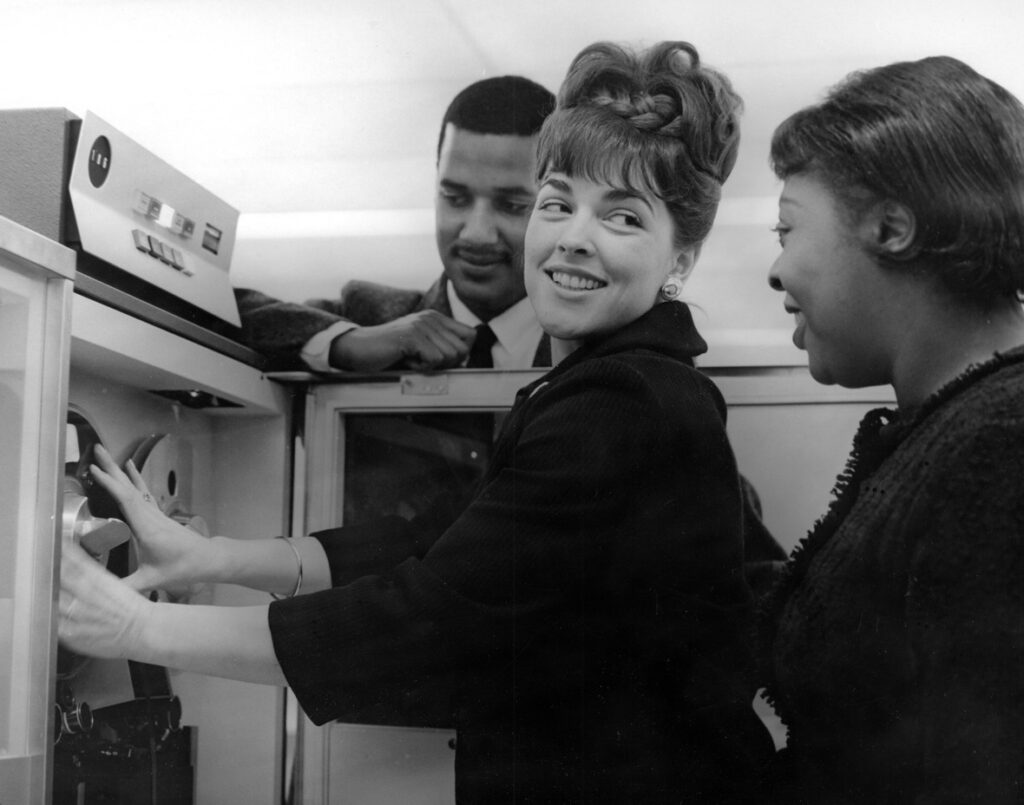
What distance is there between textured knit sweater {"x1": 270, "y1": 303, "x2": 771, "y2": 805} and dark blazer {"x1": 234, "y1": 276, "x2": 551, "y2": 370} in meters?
0.28

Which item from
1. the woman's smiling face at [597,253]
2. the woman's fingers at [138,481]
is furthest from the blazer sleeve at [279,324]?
the woman's smiling face at [597,253]

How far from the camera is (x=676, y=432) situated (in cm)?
132

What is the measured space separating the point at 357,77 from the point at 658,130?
486 millimetres

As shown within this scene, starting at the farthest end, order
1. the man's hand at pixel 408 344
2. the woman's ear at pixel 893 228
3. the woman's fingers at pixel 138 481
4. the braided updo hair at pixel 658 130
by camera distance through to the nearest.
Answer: the man's hand at pixel 408 344 → the woman's fingers at pixel 138 481 → the braided updo hair at pixel 658 130 → the woman's ear at pixel 893 228

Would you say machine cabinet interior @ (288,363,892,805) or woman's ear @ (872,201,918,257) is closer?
woman's ear @ (872,201,918,257)

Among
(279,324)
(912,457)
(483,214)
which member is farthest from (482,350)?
(912,457)

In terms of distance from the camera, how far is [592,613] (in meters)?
1.32

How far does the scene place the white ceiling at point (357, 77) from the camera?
1399mm

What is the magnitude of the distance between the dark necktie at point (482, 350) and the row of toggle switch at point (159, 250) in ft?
1.35

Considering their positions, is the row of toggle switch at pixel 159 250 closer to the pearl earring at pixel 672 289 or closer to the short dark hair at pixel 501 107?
the short dark hair at pixel 501 107

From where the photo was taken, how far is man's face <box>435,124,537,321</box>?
1.50 meters

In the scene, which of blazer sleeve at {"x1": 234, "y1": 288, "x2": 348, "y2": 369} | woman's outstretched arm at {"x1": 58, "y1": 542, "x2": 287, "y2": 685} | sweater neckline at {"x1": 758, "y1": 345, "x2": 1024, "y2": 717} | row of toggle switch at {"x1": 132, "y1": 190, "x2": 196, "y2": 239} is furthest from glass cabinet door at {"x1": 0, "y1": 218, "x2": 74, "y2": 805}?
sweater neckline at {"x1": 758, "y1": 345, "x2": 1024, "y2": 717}

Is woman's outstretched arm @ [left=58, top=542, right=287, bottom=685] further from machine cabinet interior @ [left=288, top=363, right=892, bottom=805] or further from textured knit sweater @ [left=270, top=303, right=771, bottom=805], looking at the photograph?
machine cabinet interior @ [left=288, top=363, right=892, bottom=805]

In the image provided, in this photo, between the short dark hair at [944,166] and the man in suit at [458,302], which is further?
the man in suit at [458,302]
